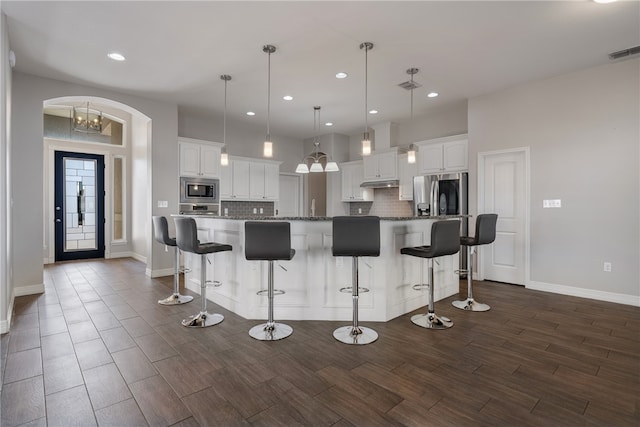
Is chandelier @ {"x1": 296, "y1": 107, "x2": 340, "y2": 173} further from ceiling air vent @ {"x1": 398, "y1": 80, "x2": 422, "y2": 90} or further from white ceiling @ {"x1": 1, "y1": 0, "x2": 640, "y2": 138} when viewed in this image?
ceiling air vent @ {"x1": 398, "y1": 80, "x2": 422, "y2": 90}

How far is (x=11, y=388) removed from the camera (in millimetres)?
2018

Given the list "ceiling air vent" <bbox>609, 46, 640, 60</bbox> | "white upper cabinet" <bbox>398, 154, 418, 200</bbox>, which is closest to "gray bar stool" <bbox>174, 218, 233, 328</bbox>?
"white upper cabinet" <bbox>398, 154, 418, 200</bbox>

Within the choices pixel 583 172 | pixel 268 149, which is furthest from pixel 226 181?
pixel 583 172

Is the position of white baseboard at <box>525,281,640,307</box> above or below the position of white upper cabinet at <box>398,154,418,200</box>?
below

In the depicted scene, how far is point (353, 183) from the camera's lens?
7.40m

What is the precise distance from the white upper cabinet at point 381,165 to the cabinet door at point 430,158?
583mm

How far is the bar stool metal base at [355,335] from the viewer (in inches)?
108

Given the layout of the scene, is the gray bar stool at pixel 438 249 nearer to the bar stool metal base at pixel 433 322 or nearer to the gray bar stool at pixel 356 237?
the bar stool metal base at pixel 433 322

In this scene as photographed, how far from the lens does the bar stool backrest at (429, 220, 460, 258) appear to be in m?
2.96

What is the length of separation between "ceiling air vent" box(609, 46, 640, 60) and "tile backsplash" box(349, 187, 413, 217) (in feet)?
11.8

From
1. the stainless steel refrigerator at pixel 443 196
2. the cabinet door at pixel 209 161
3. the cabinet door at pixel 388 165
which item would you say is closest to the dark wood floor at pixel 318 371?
the stainless steel refrigerator at pixel 443 196

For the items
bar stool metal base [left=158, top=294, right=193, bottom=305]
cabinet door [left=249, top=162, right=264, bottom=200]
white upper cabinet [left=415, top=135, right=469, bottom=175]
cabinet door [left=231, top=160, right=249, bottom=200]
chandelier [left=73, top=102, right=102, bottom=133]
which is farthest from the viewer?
cabinet door [left=249, top=162, right=264, bottom=200]

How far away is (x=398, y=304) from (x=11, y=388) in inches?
125

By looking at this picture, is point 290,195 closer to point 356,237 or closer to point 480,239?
point 480,239
